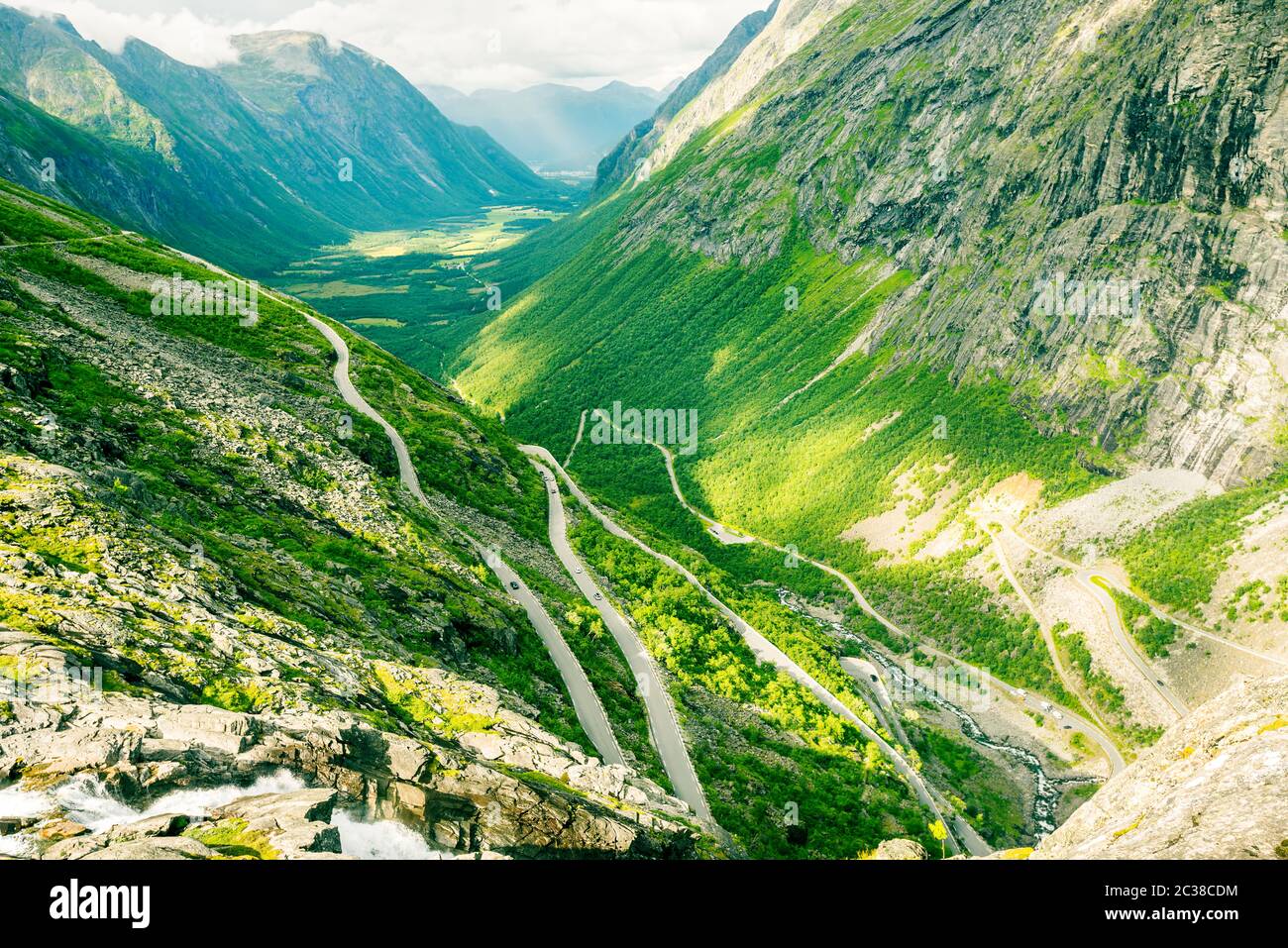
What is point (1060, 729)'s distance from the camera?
227ft

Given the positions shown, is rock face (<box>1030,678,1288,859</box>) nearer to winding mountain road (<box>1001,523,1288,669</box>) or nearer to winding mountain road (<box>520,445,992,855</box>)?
winding mountain road (<box>520,445,992,855</box>)

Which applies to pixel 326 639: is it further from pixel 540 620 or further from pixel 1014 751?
pixel 1014 751

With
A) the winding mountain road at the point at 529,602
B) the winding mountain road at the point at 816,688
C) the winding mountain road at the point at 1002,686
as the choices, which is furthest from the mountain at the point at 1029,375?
the winding mountain road at the point at 529,602

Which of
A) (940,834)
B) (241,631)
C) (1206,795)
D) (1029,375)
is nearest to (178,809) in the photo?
(241,631)

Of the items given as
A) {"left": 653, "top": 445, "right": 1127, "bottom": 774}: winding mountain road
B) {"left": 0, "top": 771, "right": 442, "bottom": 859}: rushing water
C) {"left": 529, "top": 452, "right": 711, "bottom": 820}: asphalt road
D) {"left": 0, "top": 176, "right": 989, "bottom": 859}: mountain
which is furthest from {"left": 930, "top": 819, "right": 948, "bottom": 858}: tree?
{"left": 0, "top": 771, "right": 442, "bottom": 859}: rushing water

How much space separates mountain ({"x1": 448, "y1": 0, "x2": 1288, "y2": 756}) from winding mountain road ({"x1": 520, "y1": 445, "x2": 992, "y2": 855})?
1173 inches

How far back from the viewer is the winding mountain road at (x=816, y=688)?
162ft

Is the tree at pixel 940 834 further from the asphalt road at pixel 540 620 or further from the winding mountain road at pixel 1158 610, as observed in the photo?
the winding mountain road at pixel 1158 610

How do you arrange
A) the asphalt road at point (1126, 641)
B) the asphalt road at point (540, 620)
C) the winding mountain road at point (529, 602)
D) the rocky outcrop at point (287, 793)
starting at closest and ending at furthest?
the rocky outcrop at point (287, 793), the asphalt road at point (540, 620), the winding mountain road at point (529, 602), the asphalt road at point (1126, 641)

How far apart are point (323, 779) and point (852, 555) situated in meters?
94.2

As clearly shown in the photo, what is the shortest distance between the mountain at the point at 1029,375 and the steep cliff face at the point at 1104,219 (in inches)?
16.4

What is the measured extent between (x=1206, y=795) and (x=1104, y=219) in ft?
385
